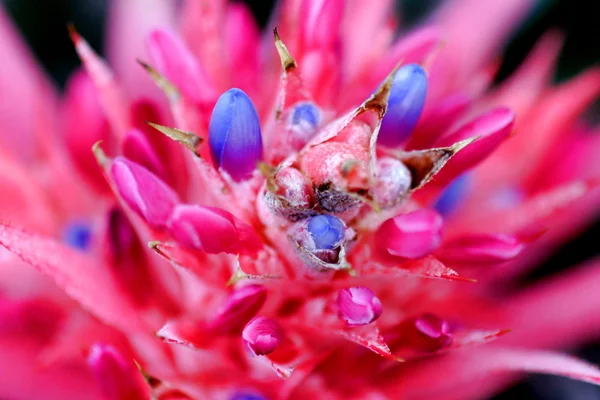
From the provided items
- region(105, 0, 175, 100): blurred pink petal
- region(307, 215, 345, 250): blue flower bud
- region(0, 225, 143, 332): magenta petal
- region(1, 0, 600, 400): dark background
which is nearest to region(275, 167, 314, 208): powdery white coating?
region(307, 215, 345, 250): blue flower bud

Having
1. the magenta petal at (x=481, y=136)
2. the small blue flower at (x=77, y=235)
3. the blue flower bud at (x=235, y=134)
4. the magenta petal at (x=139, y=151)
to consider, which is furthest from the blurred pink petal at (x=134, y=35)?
the magenta petal at (x=481, y=136)

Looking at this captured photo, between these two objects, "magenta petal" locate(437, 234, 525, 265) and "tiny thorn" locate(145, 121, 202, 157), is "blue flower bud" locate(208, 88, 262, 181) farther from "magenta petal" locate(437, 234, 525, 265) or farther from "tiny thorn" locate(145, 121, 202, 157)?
"magenta petal" locate(437, 234, 525, 265)

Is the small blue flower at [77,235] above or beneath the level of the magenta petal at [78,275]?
above

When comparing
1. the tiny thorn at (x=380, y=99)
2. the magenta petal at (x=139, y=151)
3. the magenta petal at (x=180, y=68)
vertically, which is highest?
the magenta petal at (x=180, y=68)

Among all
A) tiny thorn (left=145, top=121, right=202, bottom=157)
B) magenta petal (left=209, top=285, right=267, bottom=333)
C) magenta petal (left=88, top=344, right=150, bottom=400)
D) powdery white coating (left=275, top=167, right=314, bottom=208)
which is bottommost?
magenta petal (left=88, top=344, right=150, bottom=400)

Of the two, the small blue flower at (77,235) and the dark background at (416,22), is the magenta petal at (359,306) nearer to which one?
the small blue flower at (77,235)

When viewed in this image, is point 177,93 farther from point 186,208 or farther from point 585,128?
point 585,128

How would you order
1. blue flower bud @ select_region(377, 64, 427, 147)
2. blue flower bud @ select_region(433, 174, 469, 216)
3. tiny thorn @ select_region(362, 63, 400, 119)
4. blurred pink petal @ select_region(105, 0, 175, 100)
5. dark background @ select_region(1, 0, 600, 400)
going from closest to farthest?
tiny thorn @ select_region(362, 63, 400, 119) < blue flower bud @ select_region(377, 64, 427, 147) < blue flower bud @ select_region(433, 174, 469, 216) < blurred pink petal @ select_region(105, 0, 175, 100) < dark background @ select_region(1, 0, 600, 400)

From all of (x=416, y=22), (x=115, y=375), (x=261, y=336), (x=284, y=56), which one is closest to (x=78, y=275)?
(x=115, y=375)
